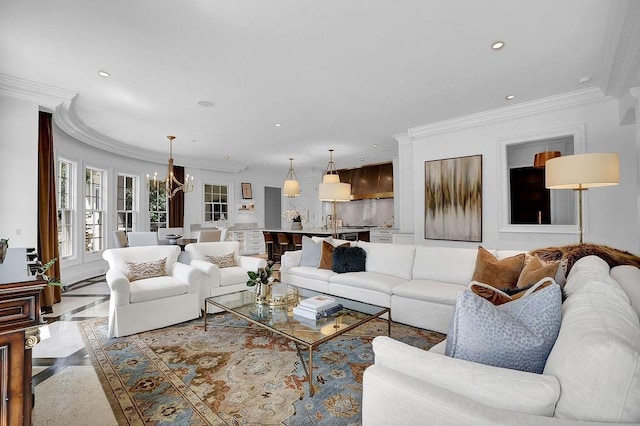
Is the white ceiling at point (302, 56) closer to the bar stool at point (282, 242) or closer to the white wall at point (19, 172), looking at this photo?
the white wall at point (19, 172)

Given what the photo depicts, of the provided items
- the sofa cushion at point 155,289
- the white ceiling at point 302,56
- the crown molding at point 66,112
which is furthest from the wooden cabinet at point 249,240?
the sofa cushion at point 155,289

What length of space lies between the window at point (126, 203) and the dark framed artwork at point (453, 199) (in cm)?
643

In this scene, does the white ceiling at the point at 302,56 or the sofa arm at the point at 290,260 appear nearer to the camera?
the white ceiling at the point at 302,56

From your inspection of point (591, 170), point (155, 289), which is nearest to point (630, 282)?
point (591, 170)

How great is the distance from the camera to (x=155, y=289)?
315cm

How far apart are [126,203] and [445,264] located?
6.88 metres

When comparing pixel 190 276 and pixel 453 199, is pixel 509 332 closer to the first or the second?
pixel 190 276

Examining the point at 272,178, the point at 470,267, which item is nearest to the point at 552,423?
the point at 470,267

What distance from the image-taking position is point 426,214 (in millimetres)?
5258

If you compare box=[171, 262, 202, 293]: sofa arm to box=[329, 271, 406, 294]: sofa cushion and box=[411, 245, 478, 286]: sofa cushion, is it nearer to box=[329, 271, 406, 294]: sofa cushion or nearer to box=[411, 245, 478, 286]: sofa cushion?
box=[329, 271, 406, 294]: sofa cushion

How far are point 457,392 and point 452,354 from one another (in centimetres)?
20

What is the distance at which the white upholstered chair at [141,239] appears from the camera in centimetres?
543

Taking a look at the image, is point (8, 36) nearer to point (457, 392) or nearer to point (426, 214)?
point (457, 392)

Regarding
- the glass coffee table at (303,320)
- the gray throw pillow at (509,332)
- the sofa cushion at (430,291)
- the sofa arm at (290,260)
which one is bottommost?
the glass coffee table at (303,320)
